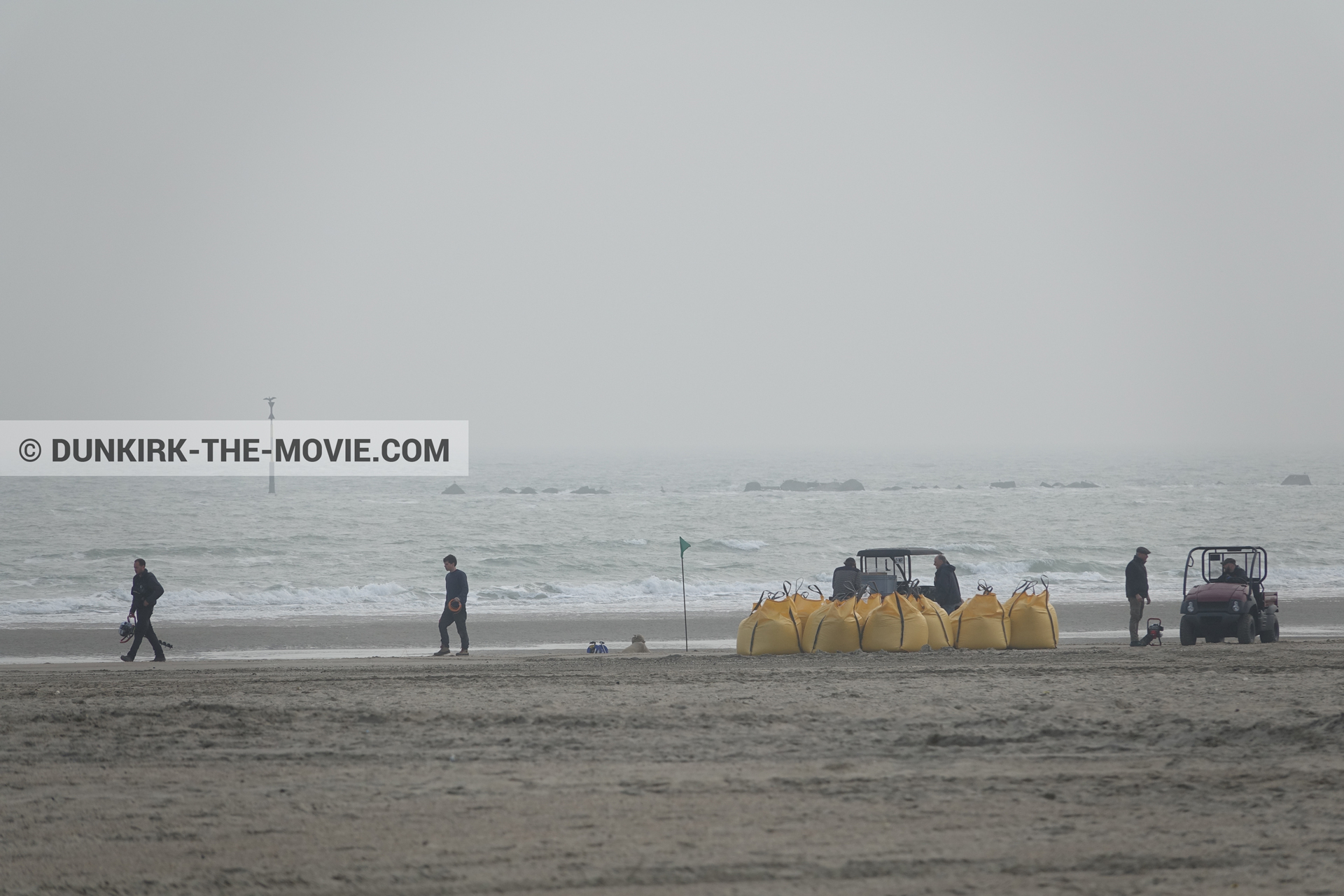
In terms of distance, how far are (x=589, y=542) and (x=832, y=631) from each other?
30554mm

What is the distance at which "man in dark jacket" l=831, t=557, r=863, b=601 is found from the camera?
17.1m

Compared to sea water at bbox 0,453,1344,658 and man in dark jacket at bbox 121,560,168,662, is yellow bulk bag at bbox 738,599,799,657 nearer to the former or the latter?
sea water at bbox 0,453,1344,658

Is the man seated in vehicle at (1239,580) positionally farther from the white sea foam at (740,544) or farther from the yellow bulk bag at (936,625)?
the white sea foam at (740,544)

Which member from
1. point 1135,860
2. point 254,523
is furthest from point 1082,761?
point 254,523

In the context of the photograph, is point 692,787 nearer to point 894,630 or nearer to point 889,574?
point 894,630

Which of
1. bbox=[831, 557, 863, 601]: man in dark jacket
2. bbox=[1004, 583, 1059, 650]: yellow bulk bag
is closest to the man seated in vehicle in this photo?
bbox=[1004, 583, 1059, 650]: yellow bulk bag

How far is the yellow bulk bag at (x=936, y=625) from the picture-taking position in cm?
1491

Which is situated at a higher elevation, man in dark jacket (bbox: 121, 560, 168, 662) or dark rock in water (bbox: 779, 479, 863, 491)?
dark rock in water (bbox: 779, 479, 863, 491)

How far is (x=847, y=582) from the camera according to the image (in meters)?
17.3

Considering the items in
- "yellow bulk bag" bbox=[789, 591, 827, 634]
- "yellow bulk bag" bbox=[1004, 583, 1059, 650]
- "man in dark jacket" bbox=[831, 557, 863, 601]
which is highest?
"man in dark jacket" bbox=[831, 557, 863, 601]

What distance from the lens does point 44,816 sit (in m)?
6.47

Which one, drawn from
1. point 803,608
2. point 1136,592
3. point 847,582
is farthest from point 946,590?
point 803,608

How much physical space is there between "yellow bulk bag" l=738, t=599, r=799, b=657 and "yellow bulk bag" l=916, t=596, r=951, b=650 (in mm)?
1683

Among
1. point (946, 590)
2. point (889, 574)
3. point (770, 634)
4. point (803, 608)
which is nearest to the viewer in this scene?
point (770, 634)
